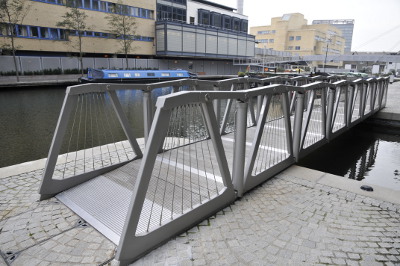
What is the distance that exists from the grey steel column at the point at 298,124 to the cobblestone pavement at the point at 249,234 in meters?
1.29

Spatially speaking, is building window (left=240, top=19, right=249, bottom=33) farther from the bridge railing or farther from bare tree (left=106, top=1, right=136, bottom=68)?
the bridge railing

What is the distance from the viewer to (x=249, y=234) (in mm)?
2963

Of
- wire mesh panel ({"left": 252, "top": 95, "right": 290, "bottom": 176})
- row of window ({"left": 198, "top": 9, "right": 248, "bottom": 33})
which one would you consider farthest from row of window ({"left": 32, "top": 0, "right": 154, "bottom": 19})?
wire mesh panel ({"left": 252, "top": 95, "right": 290, "bottom": 176})

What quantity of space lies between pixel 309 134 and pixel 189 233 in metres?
4.74

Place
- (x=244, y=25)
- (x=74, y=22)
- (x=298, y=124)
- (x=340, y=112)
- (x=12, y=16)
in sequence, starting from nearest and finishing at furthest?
(x=298, y=124) → (x=340, y=112) → (x=12, y=16) → (x=74, y=22) → (x=244, y=25)

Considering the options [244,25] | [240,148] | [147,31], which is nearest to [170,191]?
[240,148]

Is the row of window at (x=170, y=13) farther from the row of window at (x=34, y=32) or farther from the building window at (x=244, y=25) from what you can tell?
the row of window at (x=34, y=32)

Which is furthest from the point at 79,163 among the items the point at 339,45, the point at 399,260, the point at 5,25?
the point at 339,45

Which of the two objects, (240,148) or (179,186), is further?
(179,186)

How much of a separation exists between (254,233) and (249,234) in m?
0.06

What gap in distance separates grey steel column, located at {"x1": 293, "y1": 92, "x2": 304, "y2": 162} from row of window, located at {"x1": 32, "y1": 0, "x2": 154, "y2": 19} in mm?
32565

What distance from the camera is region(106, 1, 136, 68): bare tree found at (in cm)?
3447

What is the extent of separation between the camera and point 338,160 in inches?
325

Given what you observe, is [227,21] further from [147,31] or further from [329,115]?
[329,115]
